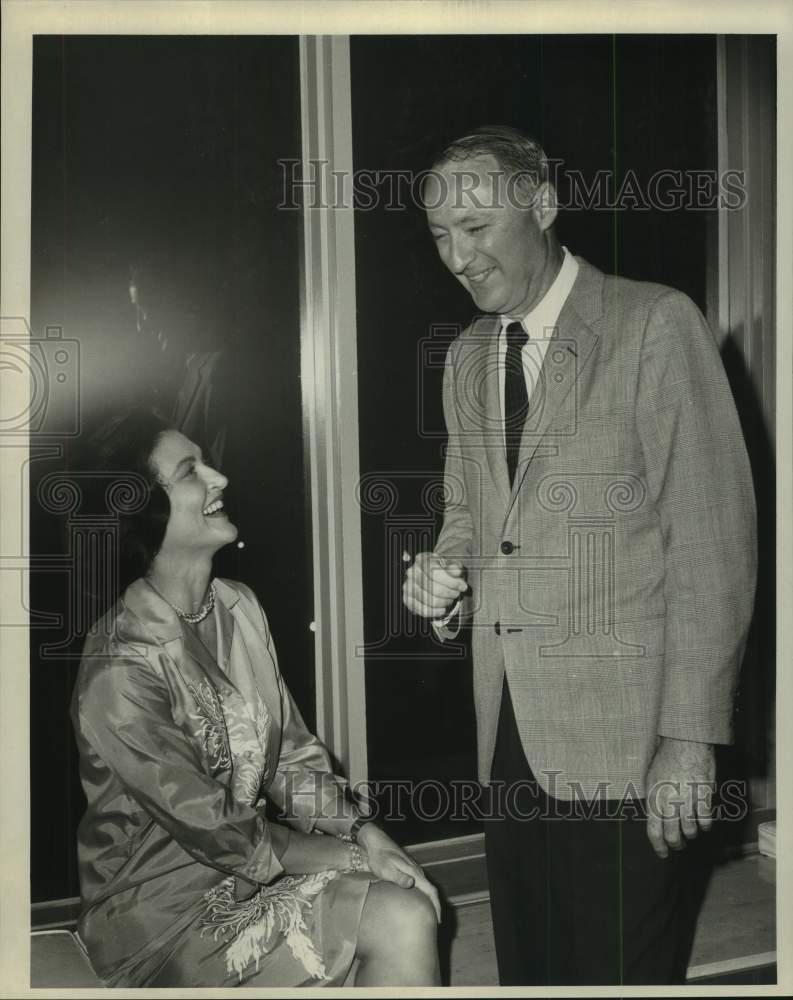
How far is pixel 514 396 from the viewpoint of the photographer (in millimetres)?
2008

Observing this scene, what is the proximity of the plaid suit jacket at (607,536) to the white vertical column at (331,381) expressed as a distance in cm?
20

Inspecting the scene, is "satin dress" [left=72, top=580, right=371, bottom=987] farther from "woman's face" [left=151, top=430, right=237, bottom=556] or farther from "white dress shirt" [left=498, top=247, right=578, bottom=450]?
"white dress shirt" [left=498, top=247, right=578, bottom=450]

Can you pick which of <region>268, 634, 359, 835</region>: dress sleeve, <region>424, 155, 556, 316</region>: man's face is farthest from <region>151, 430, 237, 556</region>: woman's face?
<region>424, 155, 556, 316</region>: man's face

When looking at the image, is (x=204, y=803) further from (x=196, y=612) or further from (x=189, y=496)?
(x=189, y=496)

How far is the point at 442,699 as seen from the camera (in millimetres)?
2062

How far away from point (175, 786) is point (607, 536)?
885mm

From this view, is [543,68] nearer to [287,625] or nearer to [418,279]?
[418,279]

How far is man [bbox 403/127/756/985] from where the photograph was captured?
1.94 meters

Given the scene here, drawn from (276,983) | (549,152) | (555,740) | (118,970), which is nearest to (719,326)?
(549,152)

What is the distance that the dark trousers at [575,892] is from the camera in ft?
6.55

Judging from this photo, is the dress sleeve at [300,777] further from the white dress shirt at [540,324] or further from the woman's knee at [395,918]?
the white dress shirt at [540,324]

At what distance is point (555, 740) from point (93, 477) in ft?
3.18

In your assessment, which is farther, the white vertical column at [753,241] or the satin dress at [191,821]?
the white vertical column at [753,241]

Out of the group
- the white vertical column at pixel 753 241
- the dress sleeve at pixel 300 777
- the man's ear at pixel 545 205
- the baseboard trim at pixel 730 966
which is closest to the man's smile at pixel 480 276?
the man's ear at pixel 545 205
